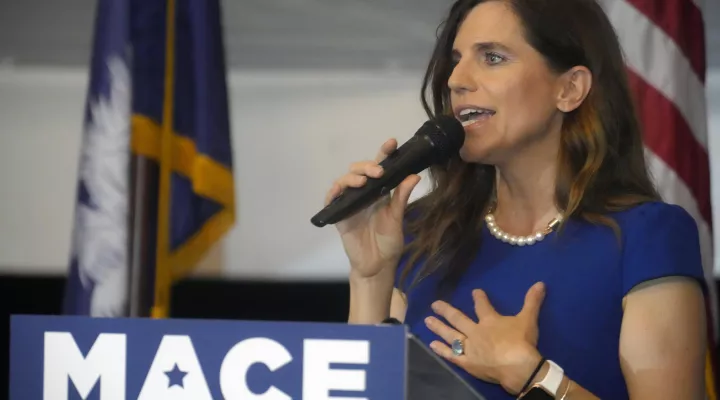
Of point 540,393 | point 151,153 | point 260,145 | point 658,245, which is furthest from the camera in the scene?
point 260,145

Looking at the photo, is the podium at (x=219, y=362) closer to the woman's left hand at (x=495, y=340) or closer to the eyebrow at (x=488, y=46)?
the woman's left hand at (x=495, y=340)

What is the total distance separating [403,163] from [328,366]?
45 centimetres

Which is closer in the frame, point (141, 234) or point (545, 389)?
point (545, 389)

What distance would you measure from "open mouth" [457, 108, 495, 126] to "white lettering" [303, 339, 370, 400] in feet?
2.03

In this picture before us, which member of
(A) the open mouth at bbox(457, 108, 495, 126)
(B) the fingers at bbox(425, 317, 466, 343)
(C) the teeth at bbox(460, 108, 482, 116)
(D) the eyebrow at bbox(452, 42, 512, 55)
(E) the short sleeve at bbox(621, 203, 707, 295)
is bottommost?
(B) the fingers at bbox(425, 317, 466, 343)

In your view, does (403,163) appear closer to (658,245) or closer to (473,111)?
(473,111)

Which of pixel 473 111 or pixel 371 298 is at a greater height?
pixel 473 111

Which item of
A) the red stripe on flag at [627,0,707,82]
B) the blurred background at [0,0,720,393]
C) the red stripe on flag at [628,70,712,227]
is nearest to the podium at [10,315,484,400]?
the red stripe on flag at [628,70,712,227]

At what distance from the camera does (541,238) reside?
123cm

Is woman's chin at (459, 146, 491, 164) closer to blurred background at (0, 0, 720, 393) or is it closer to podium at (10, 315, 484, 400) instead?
podium at (10, 315, 484, 400)

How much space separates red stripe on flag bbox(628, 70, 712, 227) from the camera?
181 centimetres

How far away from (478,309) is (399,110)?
1.72m

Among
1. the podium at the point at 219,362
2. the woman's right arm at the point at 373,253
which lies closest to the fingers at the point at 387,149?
the woman's right arm at the point at 373,253

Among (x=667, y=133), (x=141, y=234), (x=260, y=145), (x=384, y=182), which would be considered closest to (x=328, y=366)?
(x=384, y=182)
